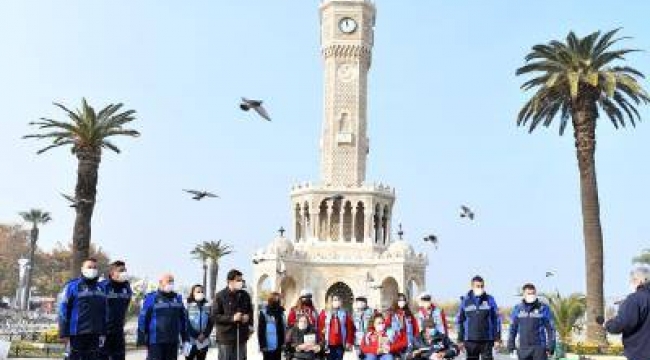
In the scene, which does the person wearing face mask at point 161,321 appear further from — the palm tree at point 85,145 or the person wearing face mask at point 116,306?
the palm tree at point 85,145

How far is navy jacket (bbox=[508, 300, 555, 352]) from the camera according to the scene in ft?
39.7

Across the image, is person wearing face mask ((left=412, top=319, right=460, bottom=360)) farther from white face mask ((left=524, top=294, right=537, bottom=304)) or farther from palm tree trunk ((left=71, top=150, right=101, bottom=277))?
palm tree trunk ((left=71, top=150, right=101, bottom=277))

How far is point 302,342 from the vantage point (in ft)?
43.2

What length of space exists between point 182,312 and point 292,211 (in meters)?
49.1

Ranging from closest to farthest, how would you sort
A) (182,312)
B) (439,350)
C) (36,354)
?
(182,312) < (439,350) < (36,354)

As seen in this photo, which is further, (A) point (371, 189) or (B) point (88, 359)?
(A) point (371, 189)

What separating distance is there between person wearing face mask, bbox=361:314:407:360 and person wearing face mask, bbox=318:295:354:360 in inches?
14.6

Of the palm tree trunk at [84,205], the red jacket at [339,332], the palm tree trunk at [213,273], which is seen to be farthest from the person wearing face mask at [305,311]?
the palm tree trunk at [213,273]

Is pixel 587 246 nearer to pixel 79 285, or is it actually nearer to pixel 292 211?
pixel 79 285

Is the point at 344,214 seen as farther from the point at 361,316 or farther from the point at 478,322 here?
the point at 478,322

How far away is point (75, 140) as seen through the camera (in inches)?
1384

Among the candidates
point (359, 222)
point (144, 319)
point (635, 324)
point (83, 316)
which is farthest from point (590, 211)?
point (359, 222)

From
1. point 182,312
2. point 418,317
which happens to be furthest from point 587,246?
point 182,312

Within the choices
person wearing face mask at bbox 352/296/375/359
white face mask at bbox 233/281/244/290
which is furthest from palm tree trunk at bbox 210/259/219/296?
white face mask at bbox 233/281/244/290
